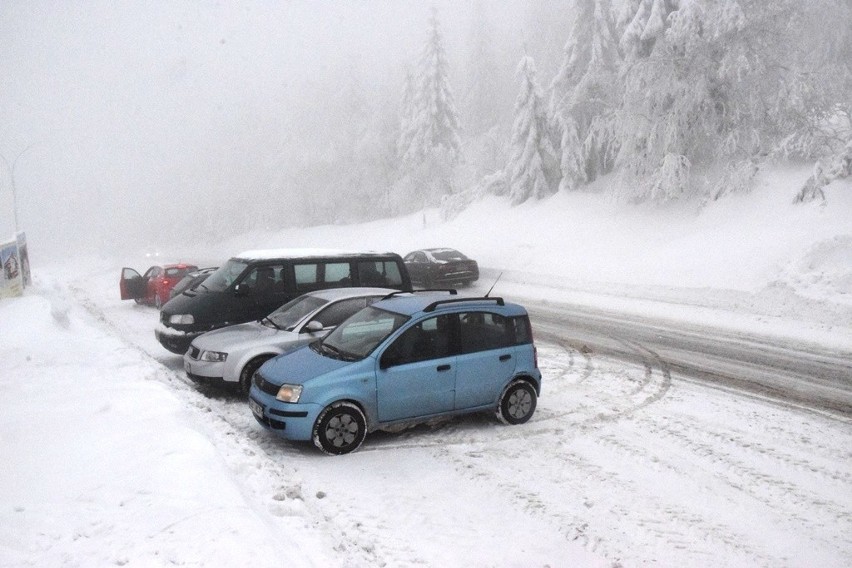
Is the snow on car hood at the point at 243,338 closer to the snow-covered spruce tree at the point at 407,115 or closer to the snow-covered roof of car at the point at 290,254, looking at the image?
the snow-covered roof of car at the point at 290,254

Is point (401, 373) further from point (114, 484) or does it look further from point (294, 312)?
point (294, 312)

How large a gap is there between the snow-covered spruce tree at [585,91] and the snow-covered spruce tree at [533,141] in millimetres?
848

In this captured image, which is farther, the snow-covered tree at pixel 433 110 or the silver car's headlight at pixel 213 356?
the snow-covered tree at pixel 433 110

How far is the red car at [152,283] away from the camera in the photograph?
17850mm

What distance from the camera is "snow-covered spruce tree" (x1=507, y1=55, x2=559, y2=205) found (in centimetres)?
3291

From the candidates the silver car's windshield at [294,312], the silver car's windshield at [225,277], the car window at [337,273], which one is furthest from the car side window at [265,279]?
the silver car's windshield at [294,312]

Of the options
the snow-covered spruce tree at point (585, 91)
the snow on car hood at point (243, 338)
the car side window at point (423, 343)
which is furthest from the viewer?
the snow-covered spruce tree at point (585, 91)

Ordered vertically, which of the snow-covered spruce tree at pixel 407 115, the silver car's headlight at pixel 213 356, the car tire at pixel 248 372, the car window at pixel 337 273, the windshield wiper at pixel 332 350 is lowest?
the car tire at pixel 248 372

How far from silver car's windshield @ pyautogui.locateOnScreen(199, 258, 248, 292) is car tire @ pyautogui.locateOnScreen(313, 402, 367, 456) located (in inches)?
202

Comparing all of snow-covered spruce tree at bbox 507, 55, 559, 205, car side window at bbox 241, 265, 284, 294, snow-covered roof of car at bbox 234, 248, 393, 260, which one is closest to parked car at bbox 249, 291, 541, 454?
car side window at bbox 241, 265, 284, 294

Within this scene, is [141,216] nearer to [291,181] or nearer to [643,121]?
[291,181]

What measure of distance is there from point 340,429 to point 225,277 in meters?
5.61

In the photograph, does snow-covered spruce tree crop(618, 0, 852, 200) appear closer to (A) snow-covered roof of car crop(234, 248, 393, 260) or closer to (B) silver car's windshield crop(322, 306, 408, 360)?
(A) snow-covered roof of car crop(234, 248, 393, 260)

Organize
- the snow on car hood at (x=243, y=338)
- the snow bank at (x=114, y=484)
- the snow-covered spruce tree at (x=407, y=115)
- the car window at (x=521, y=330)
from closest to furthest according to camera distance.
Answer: the snow bank at (x=114, y=484) → the car window at (x=521, y=330) → the snow on car hood at (x=243, y=338) → the snow-covered spruce tree at (x=407, y=115)
